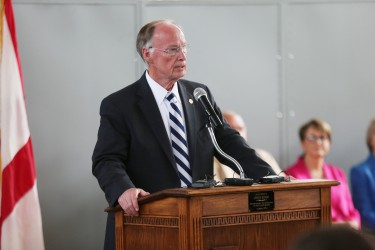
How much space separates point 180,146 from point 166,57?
0.41 m

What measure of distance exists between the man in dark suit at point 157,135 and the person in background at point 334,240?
6.82 feet

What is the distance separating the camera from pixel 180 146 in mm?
3365

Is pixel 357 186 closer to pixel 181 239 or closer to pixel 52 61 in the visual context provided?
pixel 52 61

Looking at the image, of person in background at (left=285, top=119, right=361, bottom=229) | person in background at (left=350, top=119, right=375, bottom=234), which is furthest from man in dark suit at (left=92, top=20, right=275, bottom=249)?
person in background at (left=350, top=119, right=375, bottom=234)

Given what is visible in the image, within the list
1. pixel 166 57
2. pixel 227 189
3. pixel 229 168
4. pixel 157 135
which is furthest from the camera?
pixel 229 168

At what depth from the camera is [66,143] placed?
597 cm

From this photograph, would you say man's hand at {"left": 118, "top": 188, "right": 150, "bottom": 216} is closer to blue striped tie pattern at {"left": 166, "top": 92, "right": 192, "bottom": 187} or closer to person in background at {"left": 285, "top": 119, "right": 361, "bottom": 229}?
blue striped tie pattern at {"left": 166, "top": 92, "right": 192, "bottom": 187}

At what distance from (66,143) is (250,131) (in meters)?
1.53

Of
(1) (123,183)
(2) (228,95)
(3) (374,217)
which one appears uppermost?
(2) (228,95)

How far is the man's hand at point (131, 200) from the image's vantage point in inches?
117

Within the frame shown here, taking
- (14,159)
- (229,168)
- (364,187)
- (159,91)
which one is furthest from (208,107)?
(364,187)

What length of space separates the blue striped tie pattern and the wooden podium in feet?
1.16

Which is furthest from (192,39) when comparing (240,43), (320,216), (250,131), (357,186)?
(320,216)

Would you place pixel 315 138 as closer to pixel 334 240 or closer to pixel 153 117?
pixel 153 117
